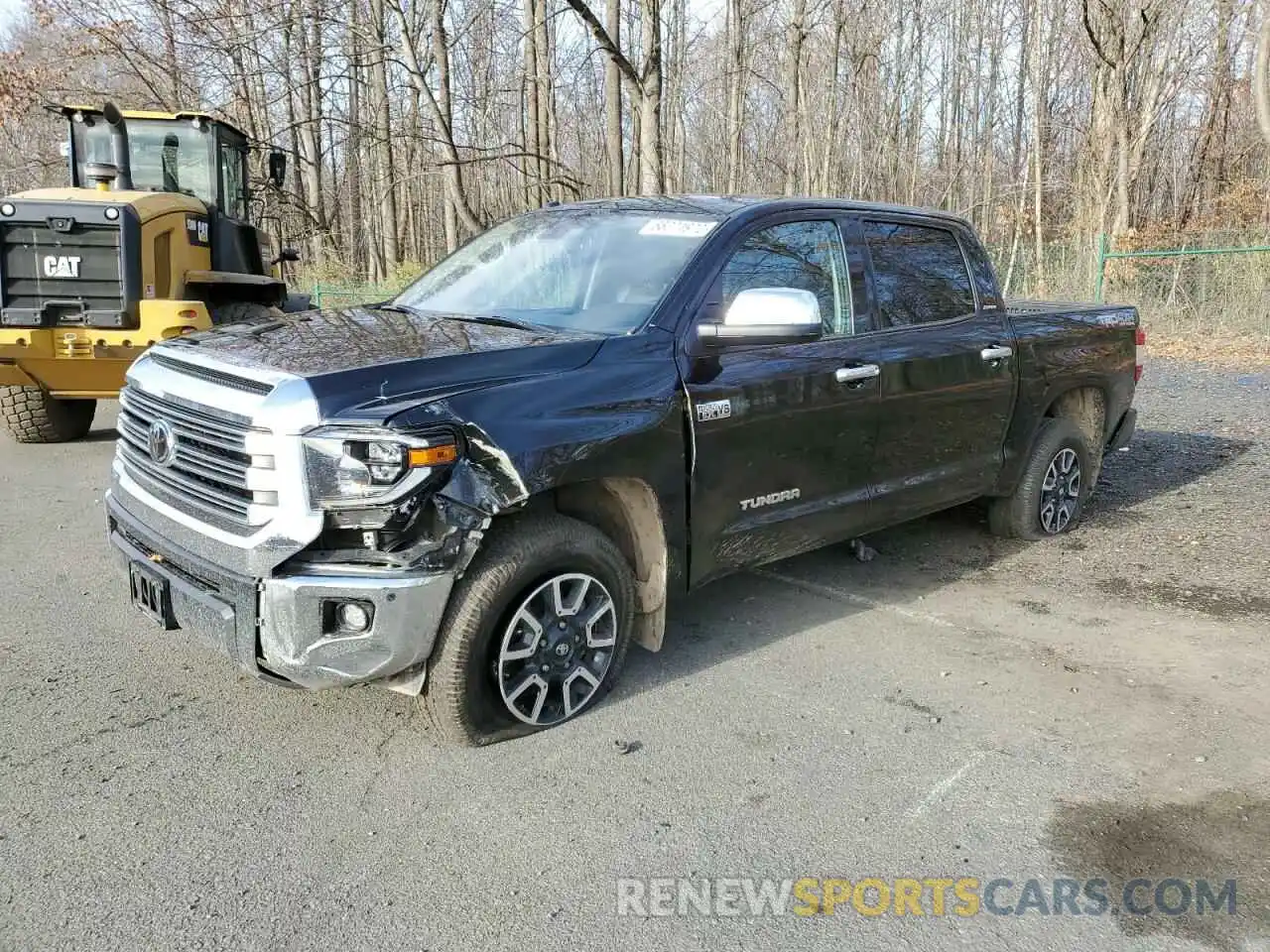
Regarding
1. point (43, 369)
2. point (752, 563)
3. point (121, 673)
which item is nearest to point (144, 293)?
point (43, 369)

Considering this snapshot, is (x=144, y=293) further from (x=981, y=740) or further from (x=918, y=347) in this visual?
(x=981, y=740)

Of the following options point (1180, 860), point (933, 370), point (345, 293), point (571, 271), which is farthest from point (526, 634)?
point (345, 293)

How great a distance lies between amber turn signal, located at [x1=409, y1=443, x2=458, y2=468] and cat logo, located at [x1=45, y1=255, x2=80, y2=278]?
7.13 meters

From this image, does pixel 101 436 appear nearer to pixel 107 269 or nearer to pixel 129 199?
pixel 107 269

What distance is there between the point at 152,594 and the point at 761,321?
94.5 inches

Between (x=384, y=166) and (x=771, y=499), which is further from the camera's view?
(x=384, y=166)

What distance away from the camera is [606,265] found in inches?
163

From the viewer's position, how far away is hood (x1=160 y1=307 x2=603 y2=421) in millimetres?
2971

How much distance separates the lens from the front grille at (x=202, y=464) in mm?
3008

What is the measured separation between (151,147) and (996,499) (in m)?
9.20

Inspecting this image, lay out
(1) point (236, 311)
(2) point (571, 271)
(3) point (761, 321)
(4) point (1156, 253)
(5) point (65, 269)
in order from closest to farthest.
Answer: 1. (3) point (761, 321)
2. (2) point (571, 271)
3. (5) point (65, 269)
4. (1) point (236, 311)
5. (4) point (1156, 253)

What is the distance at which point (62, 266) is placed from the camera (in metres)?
8.41

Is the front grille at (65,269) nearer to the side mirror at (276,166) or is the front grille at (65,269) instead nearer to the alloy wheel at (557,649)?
the side mirror at (276,166)

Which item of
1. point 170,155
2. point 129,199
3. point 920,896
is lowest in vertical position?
point 920,896
